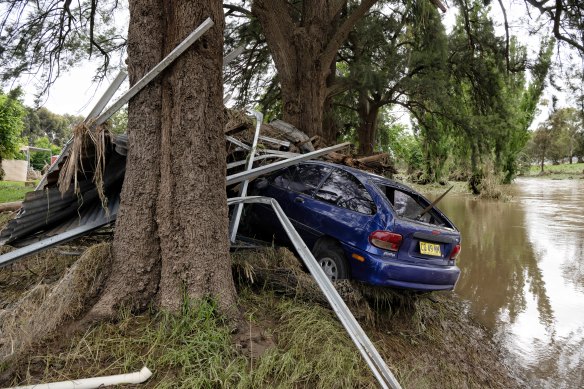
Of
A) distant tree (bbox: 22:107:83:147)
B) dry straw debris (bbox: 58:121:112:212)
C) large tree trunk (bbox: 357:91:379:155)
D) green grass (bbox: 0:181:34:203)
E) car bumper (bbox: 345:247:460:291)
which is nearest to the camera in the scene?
dry straw debris (bbox: 58:121:112:212)

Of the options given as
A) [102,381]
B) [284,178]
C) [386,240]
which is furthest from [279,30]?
[102,381]

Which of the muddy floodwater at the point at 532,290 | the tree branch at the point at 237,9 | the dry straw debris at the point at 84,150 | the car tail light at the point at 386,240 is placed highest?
the tree branch at the point at 237,9

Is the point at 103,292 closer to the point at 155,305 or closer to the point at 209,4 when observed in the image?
the point at 155,305

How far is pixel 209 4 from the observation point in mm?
3629

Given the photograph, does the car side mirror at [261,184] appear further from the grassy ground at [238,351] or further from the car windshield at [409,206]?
the grassy ground at [238,351]

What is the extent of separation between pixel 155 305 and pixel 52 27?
7.16 m

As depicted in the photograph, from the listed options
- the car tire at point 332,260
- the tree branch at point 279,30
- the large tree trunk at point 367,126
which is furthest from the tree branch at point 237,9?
the car tire at point 332,260

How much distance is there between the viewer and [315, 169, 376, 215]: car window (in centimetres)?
485

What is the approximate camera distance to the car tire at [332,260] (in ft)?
15.4

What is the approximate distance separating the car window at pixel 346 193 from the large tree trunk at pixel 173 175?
187cm

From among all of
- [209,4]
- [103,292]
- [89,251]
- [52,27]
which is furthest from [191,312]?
[52,27]

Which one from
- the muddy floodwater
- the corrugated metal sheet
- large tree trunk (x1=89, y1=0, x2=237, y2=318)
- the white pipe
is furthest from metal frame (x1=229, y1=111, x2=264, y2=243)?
the muddy floodwater

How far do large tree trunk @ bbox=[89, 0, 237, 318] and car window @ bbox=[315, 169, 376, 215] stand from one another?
1874 mm

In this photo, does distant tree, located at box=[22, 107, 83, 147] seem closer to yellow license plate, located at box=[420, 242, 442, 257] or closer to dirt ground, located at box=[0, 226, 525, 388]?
dirt ground, located at box=[0, 226, 525, 388]
